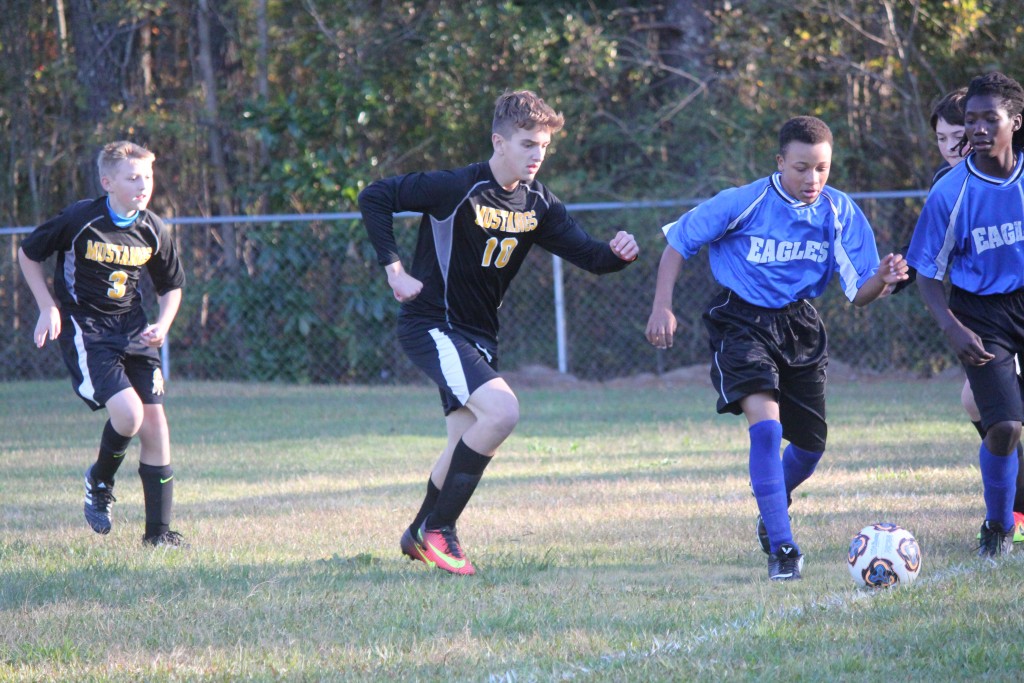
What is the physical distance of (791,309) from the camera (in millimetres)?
4832

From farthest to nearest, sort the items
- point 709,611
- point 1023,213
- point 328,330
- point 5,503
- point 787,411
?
1. point 328,330
2. point 5,503
3. point 787,411
4. point 1023,213
5. point 709,611

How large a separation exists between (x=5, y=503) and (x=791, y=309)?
14.6 ft

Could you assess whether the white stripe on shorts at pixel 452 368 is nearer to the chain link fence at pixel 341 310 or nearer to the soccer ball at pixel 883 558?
the soccer ball at pixel 883 558

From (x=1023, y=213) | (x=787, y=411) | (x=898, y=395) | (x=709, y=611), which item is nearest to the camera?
(x=709, y=611)

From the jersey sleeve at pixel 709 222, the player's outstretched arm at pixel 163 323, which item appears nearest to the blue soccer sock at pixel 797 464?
the jersey sleeve at pixel 709 222

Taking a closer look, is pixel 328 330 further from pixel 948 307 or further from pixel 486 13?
pixel 948 307

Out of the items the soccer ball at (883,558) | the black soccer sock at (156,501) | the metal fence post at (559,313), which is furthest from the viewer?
the metal fence post at (559,313)

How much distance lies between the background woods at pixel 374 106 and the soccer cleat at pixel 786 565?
838 centimetres

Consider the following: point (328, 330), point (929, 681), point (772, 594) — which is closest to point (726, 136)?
point (328, 330)

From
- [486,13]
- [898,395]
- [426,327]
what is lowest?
[898,395]

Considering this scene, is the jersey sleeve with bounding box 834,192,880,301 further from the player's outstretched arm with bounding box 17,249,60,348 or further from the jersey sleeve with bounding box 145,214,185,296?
the player's outstretched arm with bounding box 17,249,60,348

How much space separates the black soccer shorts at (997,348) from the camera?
4.64m

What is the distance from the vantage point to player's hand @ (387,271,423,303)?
15.0 ft

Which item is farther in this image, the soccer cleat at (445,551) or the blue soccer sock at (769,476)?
the soccer cleat at (445,551)
